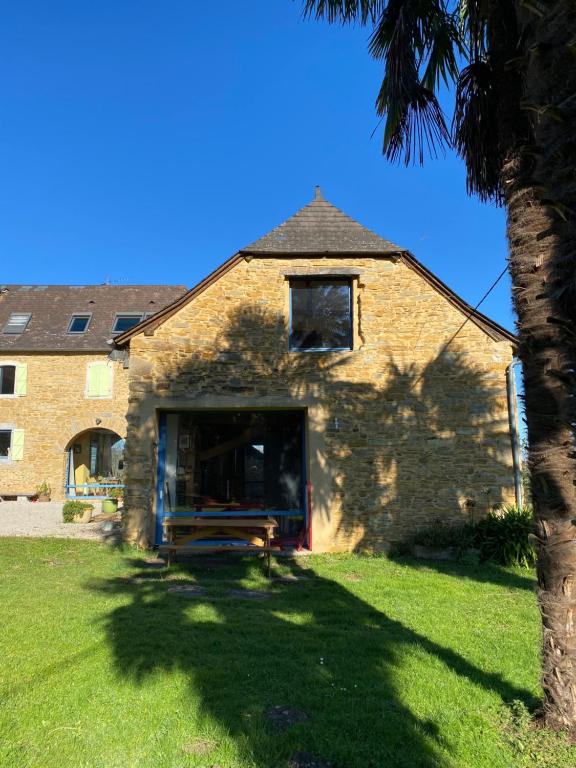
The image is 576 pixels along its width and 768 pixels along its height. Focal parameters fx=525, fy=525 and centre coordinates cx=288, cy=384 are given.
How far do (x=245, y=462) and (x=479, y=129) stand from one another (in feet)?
30.6

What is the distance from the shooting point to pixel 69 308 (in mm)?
23969

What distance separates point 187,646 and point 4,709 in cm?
153

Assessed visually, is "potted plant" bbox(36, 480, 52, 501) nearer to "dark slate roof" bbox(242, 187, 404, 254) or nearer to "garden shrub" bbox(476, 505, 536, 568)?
"dark slate roof" bbox(242, 187, 404, 254)

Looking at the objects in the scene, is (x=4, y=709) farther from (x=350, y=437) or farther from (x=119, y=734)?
(x=350, y=437)

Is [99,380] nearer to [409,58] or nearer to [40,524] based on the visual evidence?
[40,524]

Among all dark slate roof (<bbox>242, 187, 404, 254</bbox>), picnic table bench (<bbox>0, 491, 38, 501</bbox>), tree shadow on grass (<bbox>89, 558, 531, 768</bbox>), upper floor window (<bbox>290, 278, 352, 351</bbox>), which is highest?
dark slate roof (<bbox>242, 187, 404, 254</bbox>)

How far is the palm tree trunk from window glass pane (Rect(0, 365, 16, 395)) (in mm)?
21828

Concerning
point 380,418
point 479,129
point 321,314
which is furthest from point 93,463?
point 479,129

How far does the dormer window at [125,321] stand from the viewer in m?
22.7

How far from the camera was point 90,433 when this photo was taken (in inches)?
909

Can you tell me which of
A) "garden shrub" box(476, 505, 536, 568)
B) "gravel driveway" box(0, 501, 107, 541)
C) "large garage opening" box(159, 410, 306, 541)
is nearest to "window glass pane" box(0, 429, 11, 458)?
"gravel driveway" box(0, 501, 107, 541)

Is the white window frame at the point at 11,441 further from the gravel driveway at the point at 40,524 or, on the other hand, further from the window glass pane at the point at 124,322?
the window glass pane at the point at 124,322

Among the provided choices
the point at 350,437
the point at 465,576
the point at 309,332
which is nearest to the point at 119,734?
the point at 465,576

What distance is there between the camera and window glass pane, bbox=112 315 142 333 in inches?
891
